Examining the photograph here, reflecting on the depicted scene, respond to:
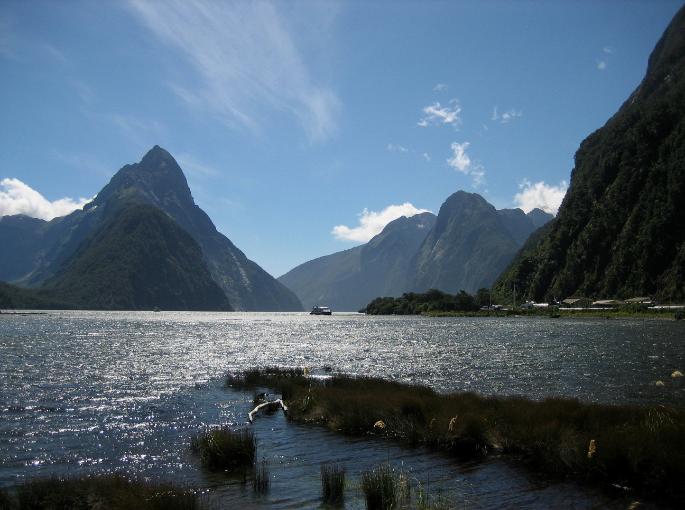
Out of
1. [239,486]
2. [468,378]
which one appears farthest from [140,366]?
[239,486]

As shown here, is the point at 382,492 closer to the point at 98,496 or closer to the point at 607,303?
the point at 98,496

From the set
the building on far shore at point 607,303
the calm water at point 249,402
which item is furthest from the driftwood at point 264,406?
the building on far shore at point 607,303

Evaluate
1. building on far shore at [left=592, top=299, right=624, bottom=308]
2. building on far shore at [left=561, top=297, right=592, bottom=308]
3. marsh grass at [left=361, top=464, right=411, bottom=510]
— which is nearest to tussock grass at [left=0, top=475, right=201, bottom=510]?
marsh grass at [left=361, top=464, right=411, bottom=510]

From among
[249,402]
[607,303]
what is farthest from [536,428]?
[607,303]

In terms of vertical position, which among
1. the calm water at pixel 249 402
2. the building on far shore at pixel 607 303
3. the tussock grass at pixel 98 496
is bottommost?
the calm water at pixel 249 402

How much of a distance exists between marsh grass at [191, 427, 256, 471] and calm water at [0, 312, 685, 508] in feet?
2.18

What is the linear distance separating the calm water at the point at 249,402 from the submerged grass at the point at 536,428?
1233 mm

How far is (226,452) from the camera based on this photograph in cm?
1953

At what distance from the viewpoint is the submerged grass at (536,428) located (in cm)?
1602

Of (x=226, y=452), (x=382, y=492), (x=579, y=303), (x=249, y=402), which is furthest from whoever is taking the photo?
(x=579, y=303)

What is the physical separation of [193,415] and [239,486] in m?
13.7

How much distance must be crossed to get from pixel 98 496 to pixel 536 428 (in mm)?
14849

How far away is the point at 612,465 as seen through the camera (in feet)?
54.4

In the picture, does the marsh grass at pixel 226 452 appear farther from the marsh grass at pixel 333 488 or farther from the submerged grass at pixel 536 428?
the submerged grass at pixel 536 428
